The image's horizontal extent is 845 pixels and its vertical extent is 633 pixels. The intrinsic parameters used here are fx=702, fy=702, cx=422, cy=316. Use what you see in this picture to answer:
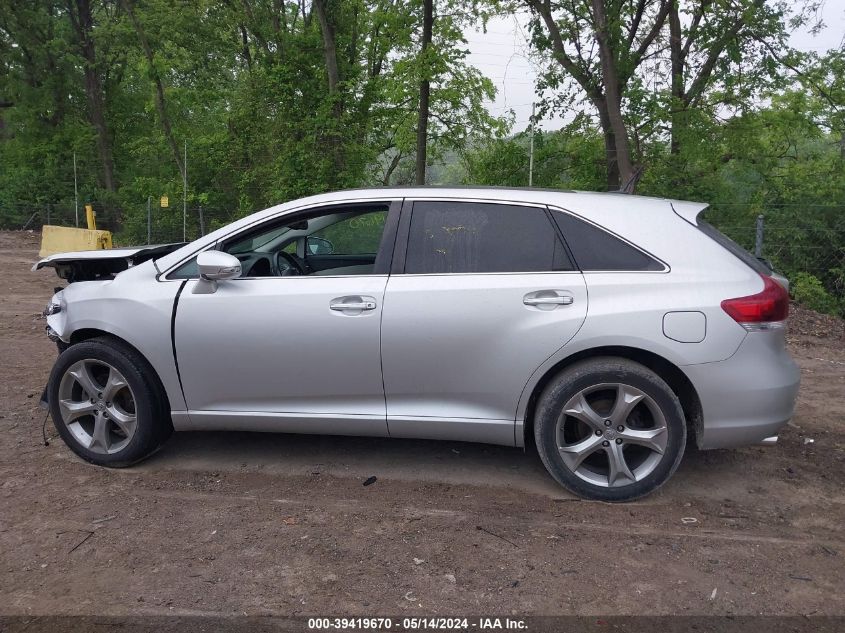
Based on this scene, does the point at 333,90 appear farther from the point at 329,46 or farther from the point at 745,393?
the point at 745,393

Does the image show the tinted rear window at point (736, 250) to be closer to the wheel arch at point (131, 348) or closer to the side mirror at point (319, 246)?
the side mirror at point (319, 246)

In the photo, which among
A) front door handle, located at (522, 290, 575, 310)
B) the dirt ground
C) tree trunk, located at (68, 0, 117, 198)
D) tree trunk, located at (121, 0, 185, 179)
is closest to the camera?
the dirt ground

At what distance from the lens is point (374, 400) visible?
3.96 metres

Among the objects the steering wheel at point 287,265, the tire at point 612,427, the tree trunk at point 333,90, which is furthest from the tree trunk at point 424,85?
the tire at point 612,427

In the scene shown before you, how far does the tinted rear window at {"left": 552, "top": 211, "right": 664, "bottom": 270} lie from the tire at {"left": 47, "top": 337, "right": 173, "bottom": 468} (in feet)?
8.43

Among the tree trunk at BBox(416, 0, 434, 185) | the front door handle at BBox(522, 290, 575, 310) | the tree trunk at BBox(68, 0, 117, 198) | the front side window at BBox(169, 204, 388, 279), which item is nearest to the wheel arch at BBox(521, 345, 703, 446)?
the front door handle at BBox(522, 290, 575, 310)

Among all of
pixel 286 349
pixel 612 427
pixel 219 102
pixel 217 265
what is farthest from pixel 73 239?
pixel 612 427

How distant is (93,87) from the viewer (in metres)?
28.1

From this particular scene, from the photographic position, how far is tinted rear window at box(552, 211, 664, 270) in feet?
12.3

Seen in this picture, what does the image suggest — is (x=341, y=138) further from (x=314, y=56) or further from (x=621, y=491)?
(x=621, y=491)

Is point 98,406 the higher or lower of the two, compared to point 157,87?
lower

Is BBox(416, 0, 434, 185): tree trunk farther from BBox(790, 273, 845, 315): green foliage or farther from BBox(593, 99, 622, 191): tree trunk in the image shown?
BBox(790, 273, 845, 315): green foliage

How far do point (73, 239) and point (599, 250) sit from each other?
561 inches

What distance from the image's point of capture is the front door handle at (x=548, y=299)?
146 inches
